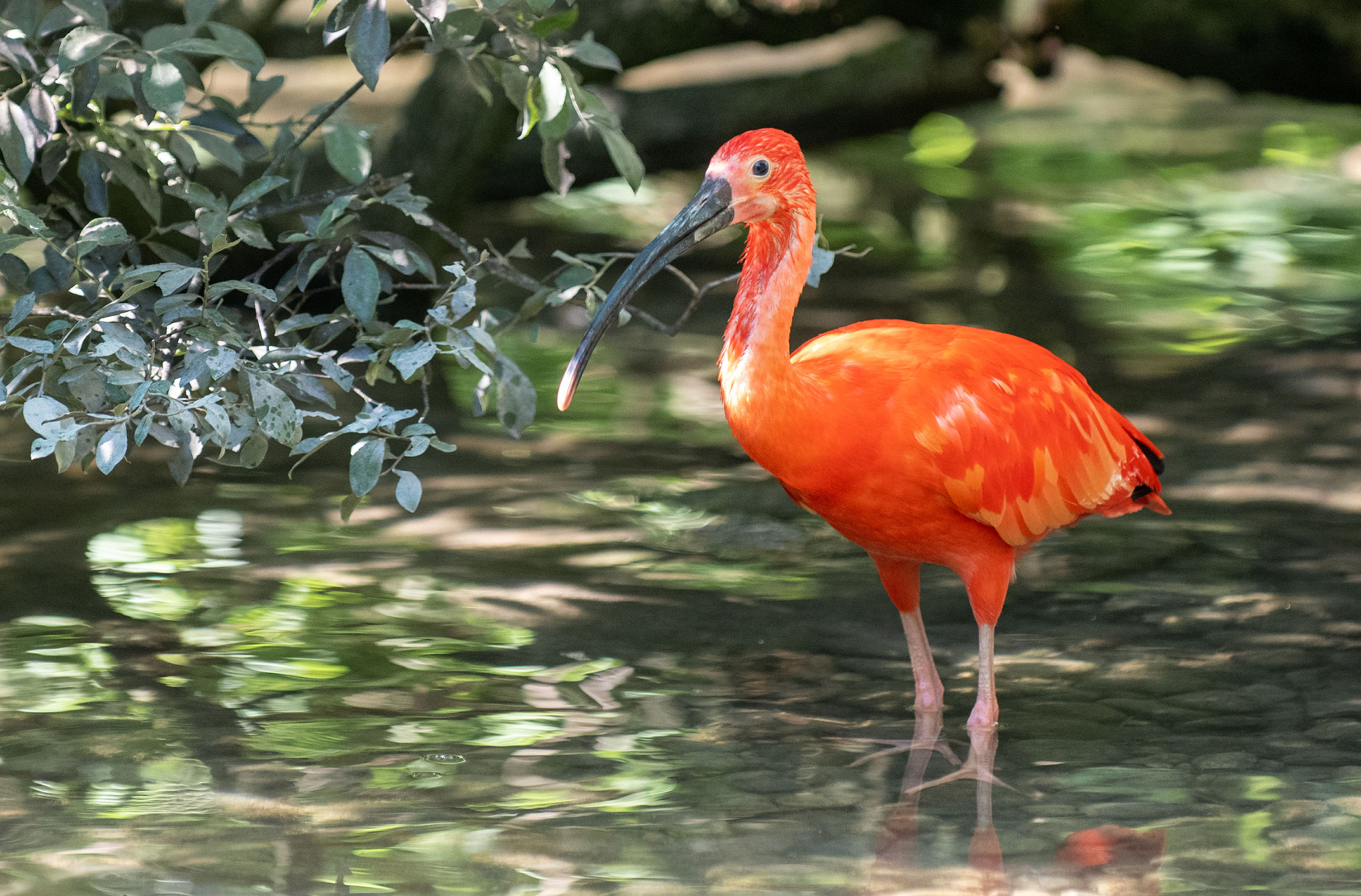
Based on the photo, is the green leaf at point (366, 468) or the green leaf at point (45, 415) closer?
the green leaf at point (45, 415)

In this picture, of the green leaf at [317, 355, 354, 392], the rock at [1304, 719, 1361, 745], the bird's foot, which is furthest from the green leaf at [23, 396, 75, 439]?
the rock at [1304, 719, 1361, 745]

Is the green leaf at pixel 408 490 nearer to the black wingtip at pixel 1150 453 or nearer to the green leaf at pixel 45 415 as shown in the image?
the green leaf at pixel 45 415

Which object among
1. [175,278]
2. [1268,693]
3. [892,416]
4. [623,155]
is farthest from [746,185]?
[1268,693]

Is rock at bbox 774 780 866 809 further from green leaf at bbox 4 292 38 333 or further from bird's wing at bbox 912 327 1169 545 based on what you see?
green leaf at bbox 4 292 38 333

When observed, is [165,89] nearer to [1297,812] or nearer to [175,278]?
[175,278]

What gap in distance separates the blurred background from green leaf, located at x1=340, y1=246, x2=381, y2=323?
72 cm

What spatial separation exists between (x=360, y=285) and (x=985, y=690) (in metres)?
1.84

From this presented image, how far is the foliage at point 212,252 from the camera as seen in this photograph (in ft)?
12.3

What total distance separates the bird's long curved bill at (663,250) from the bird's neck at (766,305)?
0.10m

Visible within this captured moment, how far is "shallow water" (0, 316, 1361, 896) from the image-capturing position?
11.6 ft

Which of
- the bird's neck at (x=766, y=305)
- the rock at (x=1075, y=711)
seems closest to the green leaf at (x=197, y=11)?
the bird's neck at (x=766, y=305)

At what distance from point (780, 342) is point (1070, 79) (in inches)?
476

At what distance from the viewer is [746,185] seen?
3.78 metres

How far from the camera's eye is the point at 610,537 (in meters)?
5.64
